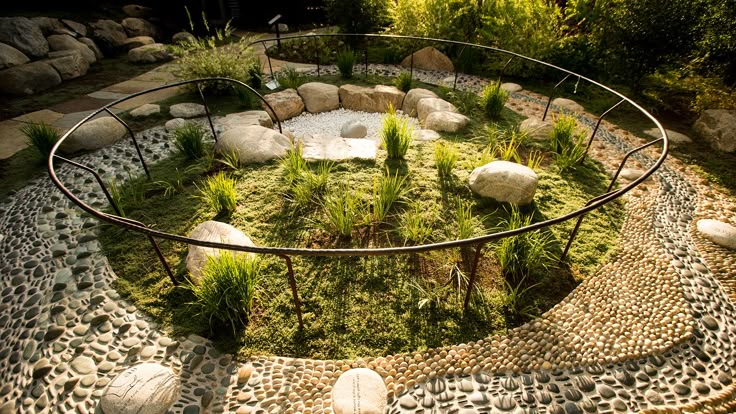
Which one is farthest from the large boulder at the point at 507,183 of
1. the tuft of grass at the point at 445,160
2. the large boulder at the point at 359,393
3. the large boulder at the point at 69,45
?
the large boulder at the point at 69,45

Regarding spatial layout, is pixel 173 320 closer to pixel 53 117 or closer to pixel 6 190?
pixel 6 190

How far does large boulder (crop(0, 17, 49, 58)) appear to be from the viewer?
6.18 metres

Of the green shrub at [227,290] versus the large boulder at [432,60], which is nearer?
the green shrub at [227,290]

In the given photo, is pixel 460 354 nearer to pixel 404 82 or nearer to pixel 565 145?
pixel 565 145

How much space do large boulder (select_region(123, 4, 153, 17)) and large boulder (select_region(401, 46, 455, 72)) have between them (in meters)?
7.84

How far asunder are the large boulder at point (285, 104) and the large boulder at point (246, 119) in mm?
340

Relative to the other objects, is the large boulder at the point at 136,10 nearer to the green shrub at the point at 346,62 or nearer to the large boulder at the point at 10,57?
the large boulder at the point at 10,57

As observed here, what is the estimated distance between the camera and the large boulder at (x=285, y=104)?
5.24 meters

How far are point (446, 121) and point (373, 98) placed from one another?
1.54 m

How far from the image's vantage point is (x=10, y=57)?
582 centimetres

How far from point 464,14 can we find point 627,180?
4525 mm

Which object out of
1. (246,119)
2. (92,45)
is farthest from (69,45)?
(246,119)

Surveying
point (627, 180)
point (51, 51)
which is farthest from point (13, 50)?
point (627, 180)

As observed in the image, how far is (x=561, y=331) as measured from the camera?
2189 mm
